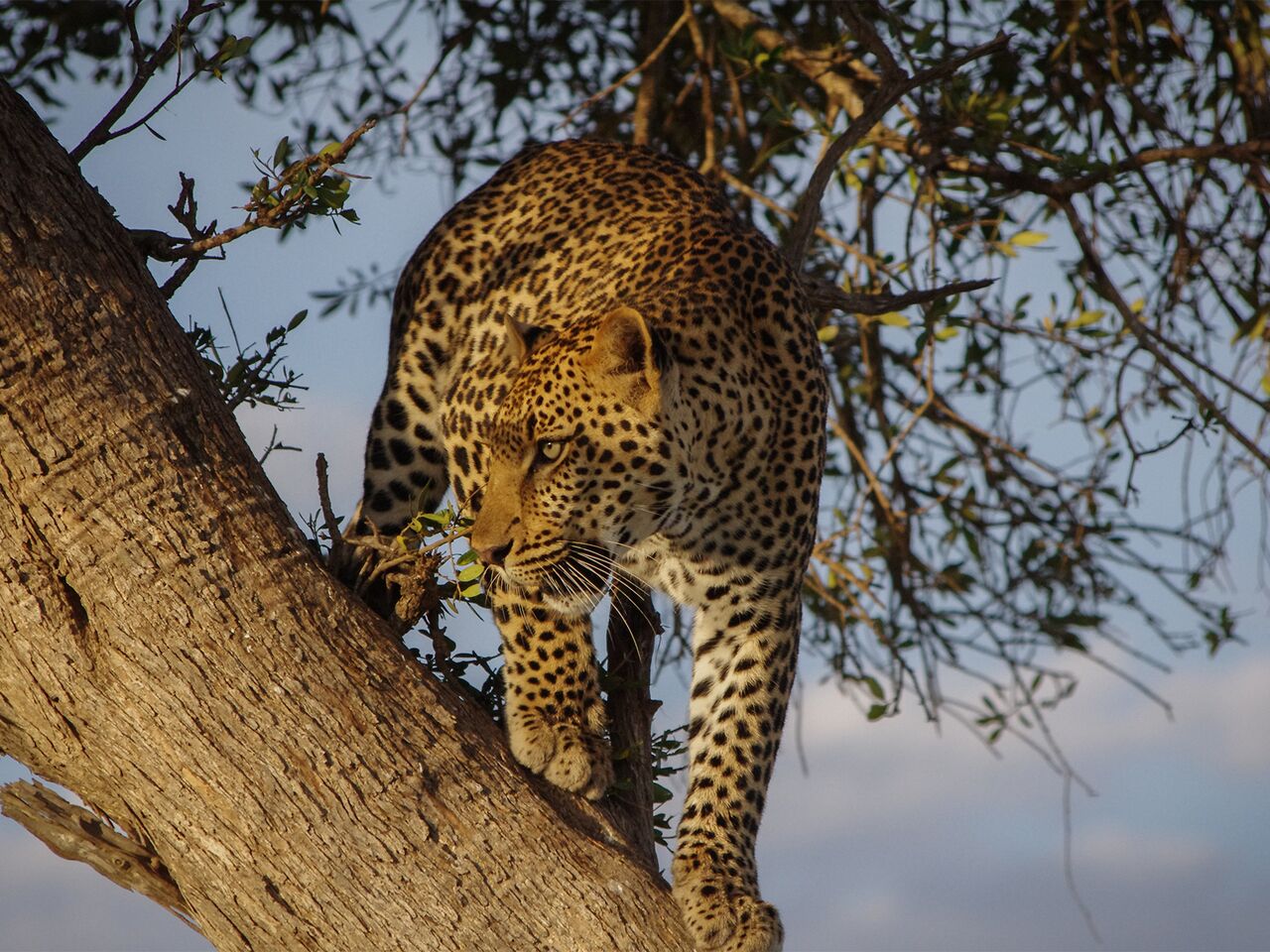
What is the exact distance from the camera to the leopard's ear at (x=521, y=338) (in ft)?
13.9

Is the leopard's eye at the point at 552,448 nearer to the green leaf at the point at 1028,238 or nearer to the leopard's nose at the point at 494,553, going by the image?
the leopard's nose at the point at 494,553

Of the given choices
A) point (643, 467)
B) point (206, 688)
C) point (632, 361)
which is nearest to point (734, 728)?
point (643, 467)

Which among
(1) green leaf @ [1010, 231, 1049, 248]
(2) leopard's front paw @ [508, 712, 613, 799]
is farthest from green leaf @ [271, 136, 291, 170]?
(1) green leaf @ [1010, 231, 1049, 248]

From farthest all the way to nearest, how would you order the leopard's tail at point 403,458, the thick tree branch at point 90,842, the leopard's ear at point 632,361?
the leopard's tail at point 403,458 → the leopard's ear at point 632,361 → the thick tree branch at point 90,842

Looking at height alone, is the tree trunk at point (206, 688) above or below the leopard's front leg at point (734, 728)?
below

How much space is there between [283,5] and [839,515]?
148 inches

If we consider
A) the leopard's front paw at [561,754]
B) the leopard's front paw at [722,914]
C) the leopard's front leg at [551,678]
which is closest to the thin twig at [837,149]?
the leopard's front leg at [551,678]

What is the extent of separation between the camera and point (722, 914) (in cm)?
388

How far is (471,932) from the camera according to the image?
339 cm

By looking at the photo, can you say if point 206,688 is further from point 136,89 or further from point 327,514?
point 136,89

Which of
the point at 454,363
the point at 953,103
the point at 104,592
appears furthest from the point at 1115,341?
the point at 104,592

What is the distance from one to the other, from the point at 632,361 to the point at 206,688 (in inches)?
53.7

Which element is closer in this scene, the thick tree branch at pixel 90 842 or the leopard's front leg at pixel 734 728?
the thick tree branch at pixel 90 842

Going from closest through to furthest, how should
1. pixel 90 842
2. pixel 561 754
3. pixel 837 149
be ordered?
→ pixel 90 842
pixel 561 754
pixel 837 149
